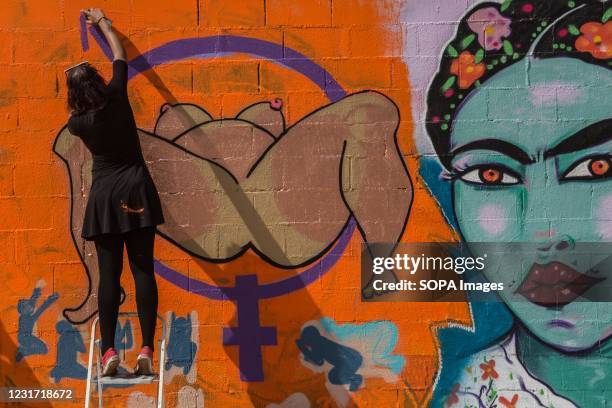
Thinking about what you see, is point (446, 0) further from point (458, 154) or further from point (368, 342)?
point (368, 342)

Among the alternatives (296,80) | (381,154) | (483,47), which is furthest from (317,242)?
(483,47)

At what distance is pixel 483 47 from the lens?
5406 mm

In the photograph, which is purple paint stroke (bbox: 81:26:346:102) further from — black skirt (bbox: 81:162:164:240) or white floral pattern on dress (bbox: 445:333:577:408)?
white floral pattern on dress (bbox: 445:333:577:408)

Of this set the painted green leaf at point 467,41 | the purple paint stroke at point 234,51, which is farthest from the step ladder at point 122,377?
the painted green leaf at point 467,41

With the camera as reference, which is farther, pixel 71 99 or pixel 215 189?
pixel 215 189

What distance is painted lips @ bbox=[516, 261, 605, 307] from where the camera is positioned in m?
5.38

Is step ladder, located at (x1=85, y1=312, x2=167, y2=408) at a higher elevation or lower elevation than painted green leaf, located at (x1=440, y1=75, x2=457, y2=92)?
lower

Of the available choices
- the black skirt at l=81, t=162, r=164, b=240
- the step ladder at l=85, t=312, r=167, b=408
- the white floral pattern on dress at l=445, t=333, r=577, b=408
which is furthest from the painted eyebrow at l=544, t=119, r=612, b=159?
the step ladder at l=85, t=312, r=167, b=408

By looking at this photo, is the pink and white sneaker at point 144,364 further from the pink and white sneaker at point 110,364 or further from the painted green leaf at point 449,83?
the painted green leaf at point 449,83

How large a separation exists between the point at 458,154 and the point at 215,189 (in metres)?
1.54

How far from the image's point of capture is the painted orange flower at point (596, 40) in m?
5.38

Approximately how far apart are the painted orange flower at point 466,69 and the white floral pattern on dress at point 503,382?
1613 millimetres

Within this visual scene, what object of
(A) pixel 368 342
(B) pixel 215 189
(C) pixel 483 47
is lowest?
(A) pixel 368 342

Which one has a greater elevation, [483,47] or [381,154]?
[483,47]
